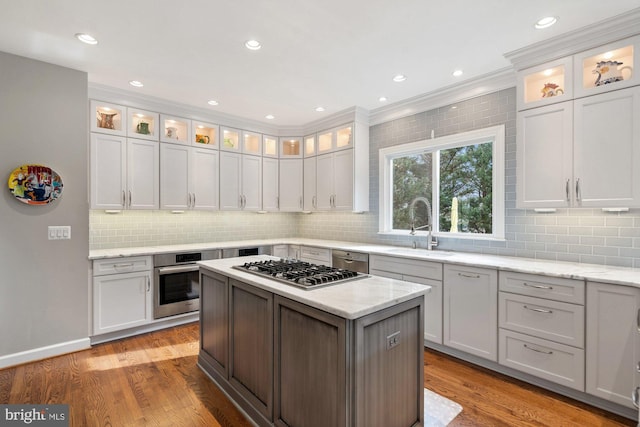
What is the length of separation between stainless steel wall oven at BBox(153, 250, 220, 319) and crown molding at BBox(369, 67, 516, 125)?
3028 mm

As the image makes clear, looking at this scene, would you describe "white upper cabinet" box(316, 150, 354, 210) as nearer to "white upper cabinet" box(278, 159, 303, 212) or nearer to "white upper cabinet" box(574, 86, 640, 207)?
"white upper cabinet" box(278, 159, 303, 212)

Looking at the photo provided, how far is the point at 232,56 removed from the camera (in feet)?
9.18

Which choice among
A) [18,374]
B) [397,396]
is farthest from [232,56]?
[18,374]

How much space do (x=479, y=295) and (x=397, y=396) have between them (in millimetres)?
1461

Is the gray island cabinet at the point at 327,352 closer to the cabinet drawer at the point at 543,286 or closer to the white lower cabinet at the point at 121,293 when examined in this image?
the cabinet drawer at the point at 543,286

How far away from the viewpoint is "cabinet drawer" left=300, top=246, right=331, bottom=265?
168 inches

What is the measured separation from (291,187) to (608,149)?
3863 millimetres

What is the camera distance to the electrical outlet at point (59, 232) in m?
2.97

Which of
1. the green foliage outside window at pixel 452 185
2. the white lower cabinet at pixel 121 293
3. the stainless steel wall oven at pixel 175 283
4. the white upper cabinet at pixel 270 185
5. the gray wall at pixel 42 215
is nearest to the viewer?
the gray wall at pixel 42 215

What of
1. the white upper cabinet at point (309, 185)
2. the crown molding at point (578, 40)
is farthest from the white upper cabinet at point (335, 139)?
the crown molding at point (578, 40)

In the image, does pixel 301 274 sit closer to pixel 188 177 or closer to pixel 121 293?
pixel 121 293

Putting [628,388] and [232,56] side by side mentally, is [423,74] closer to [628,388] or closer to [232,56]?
[232,56]

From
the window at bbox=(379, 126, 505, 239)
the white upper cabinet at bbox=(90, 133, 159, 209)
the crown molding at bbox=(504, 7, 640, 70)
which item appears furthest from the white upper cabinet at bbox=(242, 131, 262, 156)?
the crown molding at bbox=(504, 7, 640, 70)
